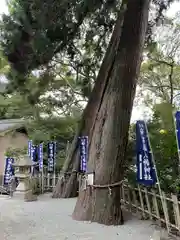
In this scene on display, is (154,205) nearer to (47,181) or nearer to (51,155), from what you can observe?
(51,155)

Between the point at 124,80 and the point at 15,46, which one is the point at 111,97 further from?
the point at 15,46

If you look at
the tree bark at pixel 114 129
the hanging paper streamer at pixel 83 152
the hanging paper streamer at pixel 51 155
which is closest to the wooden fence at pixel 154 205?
the tree bark at pixel 114 129

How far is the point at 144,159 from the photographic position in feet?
20.0

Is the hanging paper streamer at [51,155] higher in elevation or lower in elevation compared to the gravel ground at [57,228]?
higher

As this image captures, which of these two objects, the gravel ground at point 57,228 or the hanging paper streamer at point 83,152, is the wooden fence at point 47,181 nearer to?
the hanging paper streamer at point 83,152

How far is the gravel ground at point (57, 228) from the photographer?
18.1 feet

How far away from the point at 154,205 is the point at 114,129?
1.82 meters

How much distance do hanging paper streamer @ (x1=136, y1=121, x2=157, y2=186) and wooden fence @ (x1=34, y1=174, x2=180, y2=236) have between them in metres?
0.40

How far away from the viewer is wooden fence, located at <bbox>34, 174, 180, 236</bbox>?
18.1 ft

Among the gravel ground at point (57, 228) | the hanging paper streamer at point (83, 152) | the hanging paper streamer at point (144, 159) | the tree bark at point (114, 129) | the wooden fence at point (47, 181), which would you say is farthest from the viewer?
the wooden fence at point (47, 181)

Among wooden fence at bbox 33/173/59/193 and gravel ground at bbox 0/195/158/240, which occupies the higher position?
wooden fence at bbox 33/173/59/193

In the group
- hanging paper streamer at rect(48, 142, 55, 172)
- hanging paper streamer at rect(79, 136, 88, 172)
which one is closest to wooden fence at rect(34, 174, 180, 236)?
hanging paper streamer at rect(79, 136, 88, 172)

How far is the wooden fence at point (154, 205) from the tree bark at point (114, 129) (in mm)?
629

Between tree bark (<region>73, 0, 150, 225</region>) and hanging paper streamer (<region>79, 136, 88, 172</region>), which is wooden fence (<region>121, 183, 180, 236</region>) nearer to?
tree bark (<region>73, 0, 150, 225</region>)
